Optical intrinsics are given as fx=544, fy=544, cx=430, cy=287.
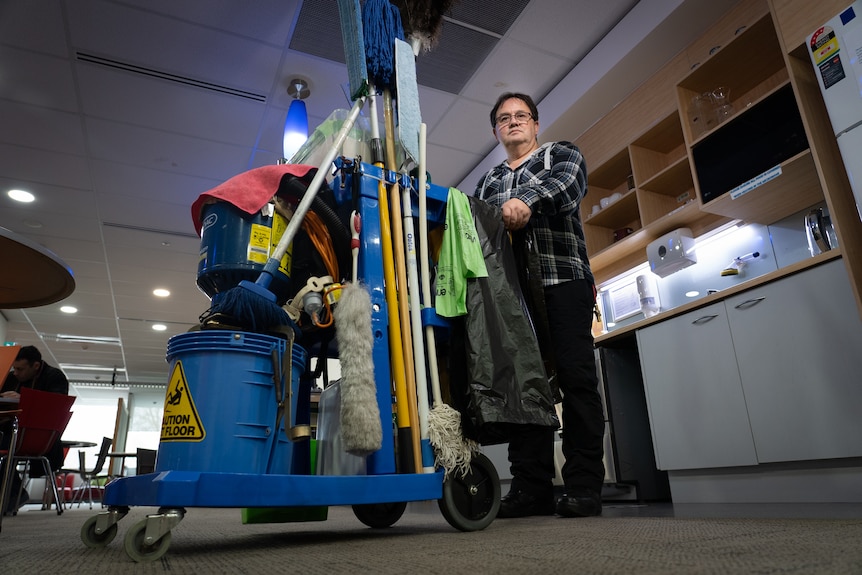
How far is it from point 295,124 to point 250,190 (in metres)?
2.21

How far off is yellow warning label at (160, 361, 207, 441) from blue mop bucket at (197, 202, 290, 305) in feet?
0.87

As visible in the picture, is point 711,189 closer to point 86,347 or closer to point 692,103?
point 692,103

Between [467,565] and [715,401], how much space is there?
6.62 ft

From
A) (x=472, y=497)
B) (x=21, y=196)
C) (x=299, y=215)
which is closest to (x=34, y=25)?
(x=21, y=196)

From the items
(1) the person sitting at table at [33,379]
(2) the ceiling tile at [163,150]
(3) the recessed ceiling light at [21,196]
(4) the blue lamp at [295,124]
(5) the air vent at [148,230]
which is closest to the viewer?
(4) the blue lamp at [295,124]

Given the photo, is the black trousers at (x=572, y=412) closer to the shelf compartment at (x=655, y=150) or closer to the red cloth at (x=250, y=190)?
the red cloth at (x=250, y=190)

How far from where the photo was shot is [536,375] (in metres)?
1.35

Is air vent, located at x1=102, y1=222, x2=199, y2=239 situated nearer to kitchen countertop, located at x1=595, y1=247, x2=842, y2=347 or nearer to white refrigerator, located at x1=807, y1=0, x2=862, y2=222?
kitchen countertop, located at x1=595, y1=247, x2=842, y2=347

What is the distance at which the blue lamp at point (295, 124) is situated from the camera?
3168 mm

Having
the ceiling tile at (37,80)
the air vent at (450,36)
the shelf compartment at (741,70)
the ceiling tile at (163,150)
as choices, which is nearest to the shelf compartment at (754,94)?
the shelf compartment at (741,70)

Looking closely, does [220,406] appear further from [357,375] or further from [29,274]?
[29,274]

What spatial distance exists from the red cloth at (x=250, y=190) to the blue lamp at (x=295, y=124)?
182cm

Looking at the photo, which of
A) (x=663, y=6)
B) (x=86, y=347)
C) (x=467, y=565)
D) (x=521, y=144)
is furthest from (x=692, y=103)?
(x=86, y=347)

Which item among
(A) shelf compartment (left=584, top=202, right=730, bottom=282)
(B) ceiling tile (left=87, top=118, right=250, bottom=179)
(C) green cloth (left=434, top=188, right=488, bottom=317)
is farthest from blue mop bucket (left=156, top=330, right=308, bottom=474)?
(B) ceiling tile (left=87, top=118, right=250, bottom=179)
